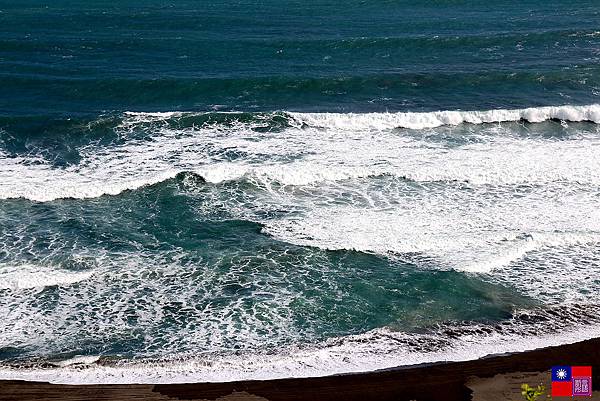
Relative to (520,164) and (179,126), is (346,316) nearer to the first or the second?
(520,164)

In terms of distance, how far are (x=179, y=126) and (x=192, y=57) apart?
10.6 m

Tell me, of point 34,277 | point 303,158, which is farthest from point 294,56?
point 34,277

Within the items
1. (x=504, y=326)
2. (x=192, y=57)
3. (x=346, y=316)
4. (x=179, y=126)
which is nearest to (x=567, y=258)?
(x=504, y=326)

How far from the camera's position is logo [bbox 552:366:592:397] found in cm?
1880

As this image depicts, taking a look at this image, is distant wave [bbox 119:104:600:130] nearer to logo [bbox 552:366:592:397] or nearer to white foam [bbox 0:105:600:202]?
white foam [bbox 0:105:600:202]

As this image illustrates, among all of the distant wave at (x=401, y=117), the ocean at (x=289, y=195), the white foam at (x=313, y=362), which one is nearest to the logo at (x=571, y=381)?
the white foam at (x=313, y=362)

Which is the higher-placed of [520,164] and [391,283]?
[520,164]

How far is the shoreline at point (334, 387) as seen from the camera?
18.5 m

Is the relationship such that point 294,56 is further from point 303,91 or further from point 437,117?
point 437,117

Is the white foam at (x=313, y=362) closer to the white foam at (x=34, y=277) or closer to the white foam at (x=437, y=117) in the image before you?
the white foam at (x=34, y=277)

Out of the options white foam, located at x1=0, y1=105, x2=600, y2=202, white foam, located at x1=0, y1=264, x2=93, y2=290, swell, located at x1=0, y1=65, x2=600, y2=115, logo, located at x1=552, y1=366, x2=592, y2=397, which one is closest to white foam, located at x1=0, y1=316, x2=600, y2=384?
logo, located at x1=552, y1=366, x2=592, y2=397

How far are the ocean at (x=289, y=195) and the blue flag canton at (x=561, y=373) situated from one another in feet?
4.35

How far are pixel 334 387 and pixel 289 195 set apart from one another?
12.4m

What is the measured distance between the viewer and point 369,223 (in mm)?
27438
